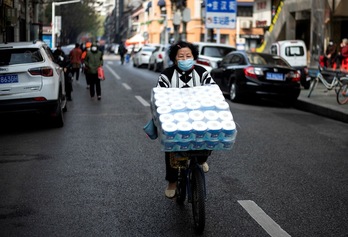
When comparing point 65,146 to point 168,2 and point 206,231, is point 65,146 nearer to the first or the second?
point 206,231

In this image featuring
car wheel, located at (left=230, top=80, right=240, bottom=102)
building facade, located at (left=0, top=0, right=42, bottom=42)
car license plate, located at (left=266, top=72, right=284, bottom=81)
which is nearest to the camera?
car license plate, located at (left=266, top=72, right=284, bottom=81)

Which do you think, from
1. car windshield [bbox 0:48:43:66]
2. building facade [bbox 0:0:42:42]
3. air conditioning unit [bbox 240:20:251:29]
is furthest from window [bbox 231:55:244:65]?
air conditioning unit [bbox 240:20:251:29]

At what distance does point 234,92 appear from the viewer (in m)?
17.5

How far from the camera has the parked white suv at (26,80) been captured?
429 inches

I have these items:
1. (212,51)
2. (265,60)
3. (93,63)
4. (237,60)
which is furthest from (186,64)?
(212,51)

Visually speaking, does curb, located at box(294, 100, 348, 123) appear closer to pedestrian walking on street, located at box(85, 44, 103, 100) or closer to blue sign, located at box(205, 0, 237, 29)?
pedestrian walking on street, located at box(85, 44, 103, 100)

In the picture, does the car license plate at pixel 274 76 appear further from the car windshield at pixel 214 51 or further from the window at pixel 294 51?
the window at pixel 294 51

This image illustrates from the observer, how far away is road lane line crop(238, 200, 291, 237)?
5.09m

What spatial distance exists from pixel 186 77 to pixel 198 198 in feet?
3.80

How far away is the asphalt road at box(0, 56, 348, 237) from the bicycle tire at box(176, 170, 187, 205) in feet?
0.29

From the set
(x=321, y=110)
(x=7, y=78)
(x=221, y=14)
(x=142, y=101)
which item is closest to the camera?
(x=7, y=78)

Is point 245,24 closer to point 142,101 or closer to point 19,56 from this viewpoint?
point 142,101

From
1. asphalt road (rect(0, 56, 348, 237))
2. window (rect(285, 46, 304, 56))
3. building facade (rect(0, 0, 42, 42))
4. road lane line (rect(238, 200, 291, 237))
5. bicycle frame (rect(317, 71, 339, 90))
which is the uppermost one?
building facade (rect(0, 0, 42, 42))

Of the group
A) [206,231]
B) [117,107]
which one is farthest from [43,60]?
[206,231]
